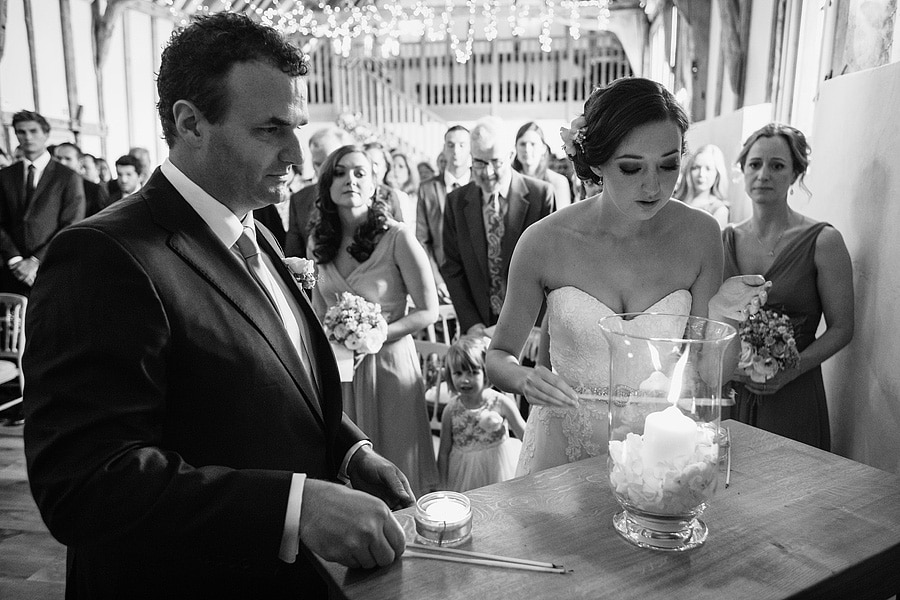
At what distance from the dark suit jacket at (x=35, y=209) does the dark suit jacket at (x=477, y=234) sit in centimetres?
340

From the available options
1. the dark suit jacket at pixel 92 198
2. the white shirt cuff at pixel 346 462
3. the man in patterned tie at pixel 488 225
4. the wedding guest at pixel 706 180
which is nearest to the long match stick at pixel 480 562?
the white shirt cuff at pixel 346 462

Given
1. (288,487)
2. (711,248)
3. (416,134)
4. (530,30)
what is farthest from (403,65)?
(288,487)

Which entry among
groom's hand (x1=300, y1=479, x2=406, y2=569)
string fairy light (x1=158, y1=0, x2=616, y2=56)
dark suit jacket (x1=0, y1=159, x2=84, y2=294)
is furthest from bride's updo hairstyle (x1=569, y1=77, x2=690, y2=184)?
string fairy light (x1=158, y1=0, x2=616, y2=56)

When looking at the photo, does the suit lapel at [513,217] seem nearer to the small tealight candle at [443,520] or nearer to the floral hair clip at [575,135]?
the floral hair clip at [575,135]

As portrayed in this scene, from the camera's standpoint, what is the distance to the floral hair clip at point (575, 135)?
1.91m

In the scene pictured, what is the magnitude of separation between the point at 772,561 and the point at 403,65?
16.6 m

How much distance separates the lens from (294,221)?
12.8 ft

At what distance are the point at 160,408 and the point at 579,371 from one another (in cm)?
135

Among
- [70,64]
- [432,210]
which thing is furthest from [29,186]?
[70,64]

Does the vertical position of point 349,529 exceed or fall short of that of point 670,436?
it falls short

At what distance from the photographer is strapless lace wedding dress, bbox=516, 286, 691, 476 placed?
203cm

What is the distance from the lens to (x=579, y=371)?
211cm

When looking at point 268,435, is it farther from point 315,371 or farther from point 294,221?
point 294,221

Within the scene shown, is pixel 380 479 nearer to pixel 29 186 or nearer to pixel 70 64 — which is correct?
pixel 29 186
